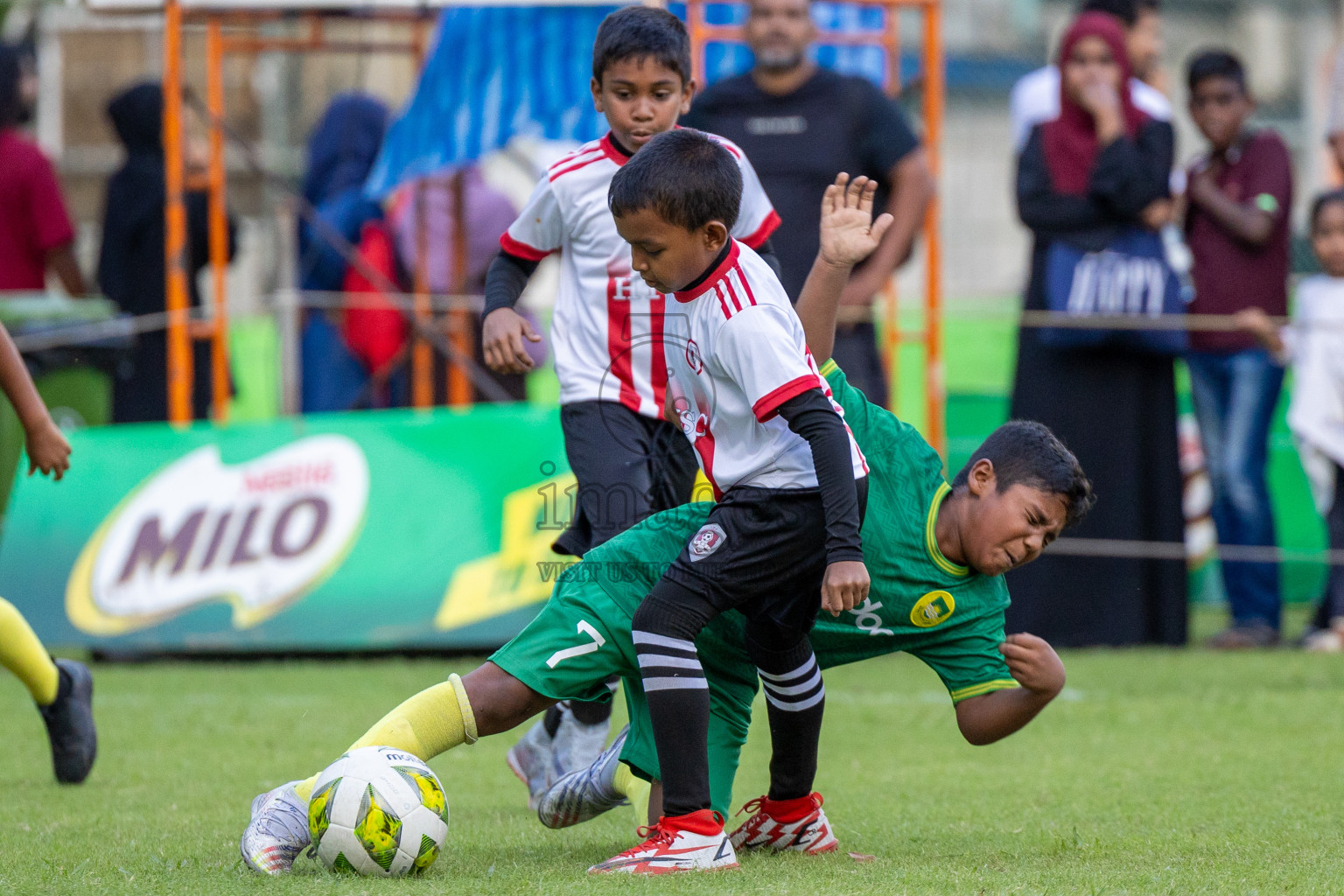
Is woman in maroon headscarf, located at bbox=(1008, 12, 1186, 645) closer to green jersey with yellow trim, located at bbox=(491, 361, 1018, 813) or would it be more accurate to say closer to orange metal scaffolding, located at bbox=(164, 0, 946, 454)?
orange metal scaffolding, located at bbox=(164, 0, 946, 454)

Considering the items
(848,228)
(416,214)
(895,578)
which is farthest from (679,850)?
(416,214)


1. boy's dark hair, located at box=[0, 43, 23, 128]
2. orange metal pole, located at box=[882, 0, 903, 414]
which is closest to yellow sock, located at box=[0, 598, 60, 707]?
orange metal pole, located at box=[882, 0, 903, 414]

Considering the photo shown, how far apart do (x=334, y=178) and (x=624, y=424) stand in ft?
25.5

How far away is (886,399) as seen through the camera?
7.74m

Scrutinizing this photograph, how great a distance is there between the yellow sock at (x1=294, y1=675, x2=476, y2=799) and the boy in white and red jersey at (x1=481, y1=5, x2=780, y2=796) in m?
0.79

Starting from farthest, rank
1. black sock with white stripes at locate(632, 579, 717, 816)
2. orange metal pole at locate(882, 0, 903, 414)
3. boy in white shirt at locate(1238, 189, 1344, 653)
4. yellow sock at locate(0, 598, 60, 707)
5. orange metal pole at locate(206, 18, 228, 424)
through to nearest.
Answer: orange metal pole at locate(882, 0, 903, 414), orange metal pole at locate(206, 18, 228, 424), boy in white shirt at locate(1238, 189, 1344, 653), yellow sock at locate(0, 598, 60, 707), black sock with white stripes at locate(632, 579, 717, 816)

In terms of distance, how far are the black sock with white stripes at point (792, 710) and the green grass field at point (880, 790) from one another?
20cm

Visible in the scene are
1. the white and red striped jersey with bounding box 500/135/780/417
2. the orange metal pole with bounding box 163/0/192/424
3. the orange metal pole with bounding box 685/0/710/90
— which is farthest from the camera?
the orange metal pole with bounding box 163/0/192/424

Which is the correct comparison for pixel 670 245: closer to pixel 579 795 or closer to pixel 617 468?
pixel 617 468

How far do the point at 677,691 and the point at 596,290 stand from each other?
55.7 inches

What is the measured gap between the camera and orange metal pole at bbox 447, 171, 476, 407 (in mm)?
10523

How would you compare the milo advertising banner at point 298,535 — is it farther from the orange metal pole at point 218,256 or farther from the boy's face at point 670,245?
the boy's face at point 670,245

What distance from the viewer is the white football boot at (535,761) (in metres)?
4.59

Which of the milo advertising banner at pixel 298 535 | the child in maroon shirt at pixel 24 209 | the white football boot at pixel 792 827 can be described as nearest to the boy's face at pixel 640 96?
the white football boot at pixel 792 827
